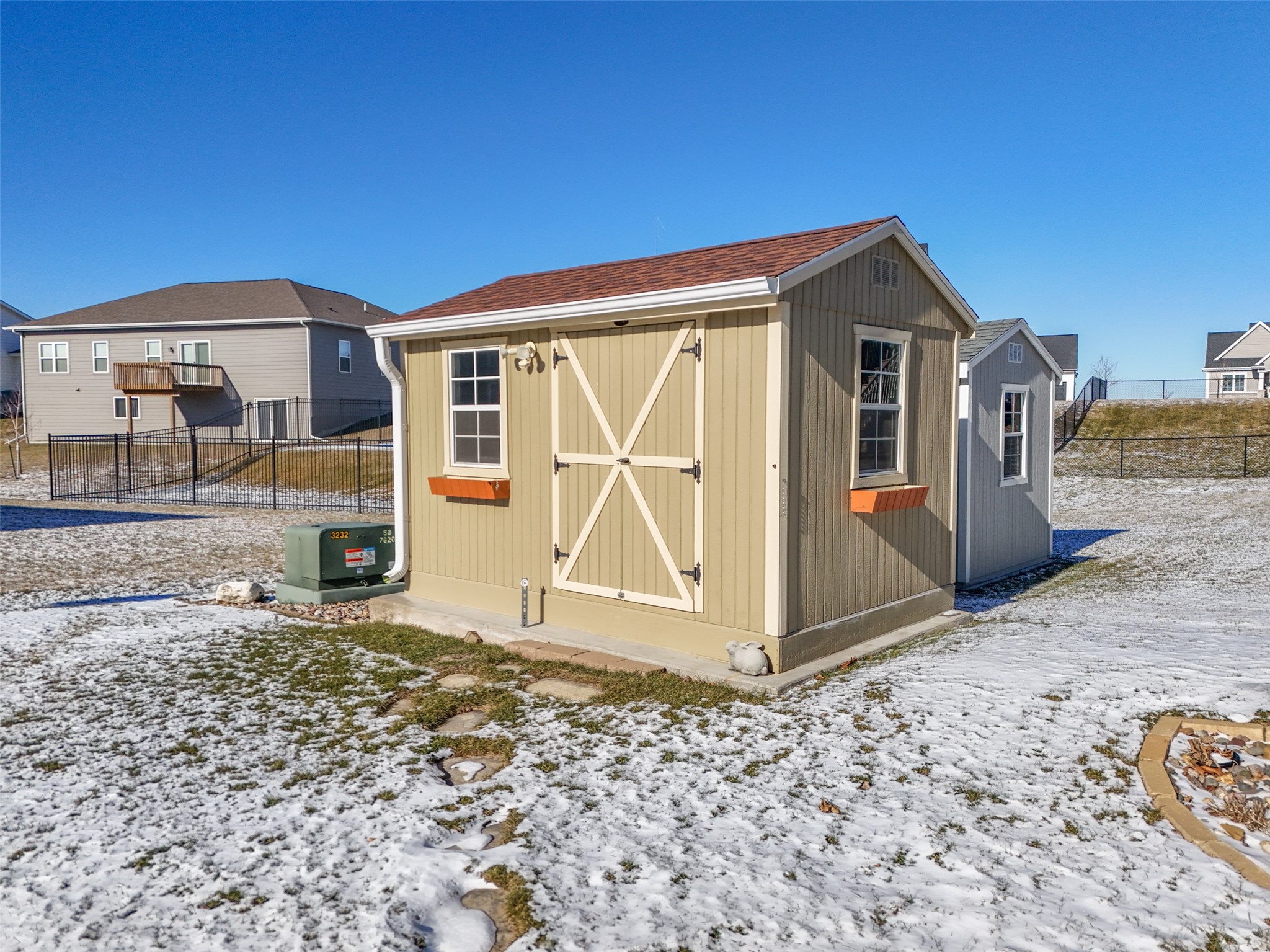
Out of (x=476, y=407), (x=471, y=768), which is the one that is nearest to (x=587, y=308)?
(x=476, y=407)

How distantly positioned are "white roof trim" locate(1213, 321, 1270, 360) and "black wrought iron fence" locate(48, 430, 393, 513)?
160ft

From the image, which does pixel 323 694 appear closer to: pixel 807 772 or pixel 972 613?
pixel 807 772

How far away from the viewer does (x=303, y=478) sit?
78.4ft

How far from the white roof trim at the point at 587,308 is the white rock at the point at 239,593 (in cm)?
339

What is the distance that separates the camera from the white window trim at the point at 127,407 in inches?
1202

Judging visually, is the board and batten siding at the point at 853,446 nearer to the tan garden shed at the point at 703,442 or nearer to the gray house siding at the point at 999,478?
the tan garden shed at the point at 703,442

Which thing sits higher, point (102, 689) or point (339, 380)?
point (339, 380)

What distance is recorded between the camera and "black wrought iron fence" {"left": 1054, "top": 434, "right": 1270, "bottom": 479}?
81.7 feet

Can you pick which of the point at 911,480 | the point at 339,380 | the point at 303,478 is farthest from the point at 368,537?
the point at 339,380

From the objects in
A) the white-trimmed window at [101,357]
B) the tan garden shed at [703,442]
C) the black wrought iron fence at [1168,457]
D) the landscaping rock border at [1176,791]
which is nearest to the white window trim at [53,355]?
the white-trimmed window at [101,357]

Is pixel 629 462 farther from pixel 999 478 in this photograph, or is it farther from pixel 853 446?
pixel 999 478

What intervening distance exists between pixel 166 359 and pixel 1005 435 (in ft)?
95.6

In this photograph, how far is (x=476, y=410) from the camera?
8367mm

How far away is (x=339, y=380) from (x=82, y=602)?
22.6 meters
